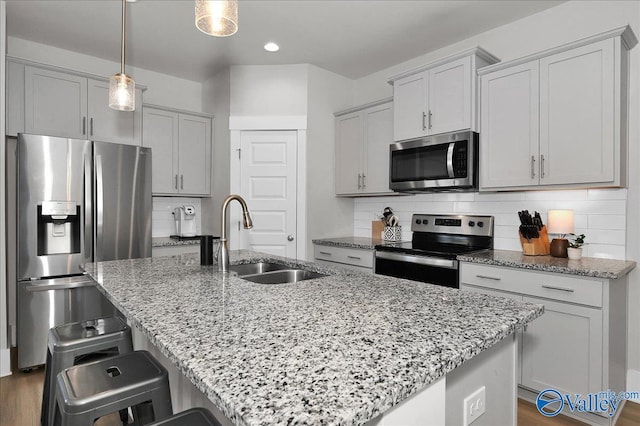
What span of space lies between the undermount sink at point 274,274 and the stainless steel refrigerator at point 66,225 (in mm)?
1521

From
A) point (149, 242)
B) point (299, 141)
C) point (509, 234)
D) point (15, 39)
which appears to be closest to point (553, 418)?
point (509, 234)

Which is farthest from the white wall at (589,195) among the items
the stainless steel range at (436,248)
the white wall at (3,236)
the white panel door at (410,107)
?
the white wall at (3,236)

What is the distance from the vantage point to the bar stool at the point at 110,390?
1027 mm

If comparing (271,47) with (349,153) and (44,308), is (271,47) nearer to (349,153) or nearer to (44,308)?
(349,153)

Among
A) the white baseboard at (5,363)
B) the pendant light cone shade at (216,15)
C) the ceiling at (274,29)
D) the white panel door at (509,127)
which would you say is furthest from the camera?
the ceiling at (274,29)

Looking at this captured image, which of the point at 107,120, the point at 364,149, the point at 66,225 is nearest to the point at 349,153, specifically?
the point at 364,149

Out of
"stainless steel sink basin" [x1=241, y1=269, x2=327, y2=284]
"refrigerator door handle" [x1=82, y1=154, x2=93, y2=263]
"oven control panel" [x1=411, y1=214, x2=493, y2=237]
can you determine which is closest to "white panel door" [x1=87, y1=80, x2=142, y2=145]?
"refrigerator door handle" [x1=82, y1=154, x2=93, y2=263]

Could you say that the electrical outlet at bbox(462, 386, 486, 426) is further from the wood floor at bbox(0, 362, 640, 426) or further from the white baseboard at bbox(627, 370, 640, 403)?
the white baseboard at bbox(627, 370, 640, 403)

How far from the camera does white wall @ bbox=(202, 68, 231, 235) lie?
394 cm

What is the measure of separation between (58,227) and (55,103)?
3.61ft

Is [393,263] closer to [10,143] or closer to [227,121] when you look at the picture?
[227,121]

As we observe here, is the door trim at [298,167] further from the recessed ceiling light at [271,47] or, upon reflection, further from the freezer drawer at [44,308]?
the freezer drawer at [44,308]

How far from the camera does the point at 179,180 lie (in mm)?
3975

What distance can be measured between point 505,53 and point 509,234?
1.47 meters
